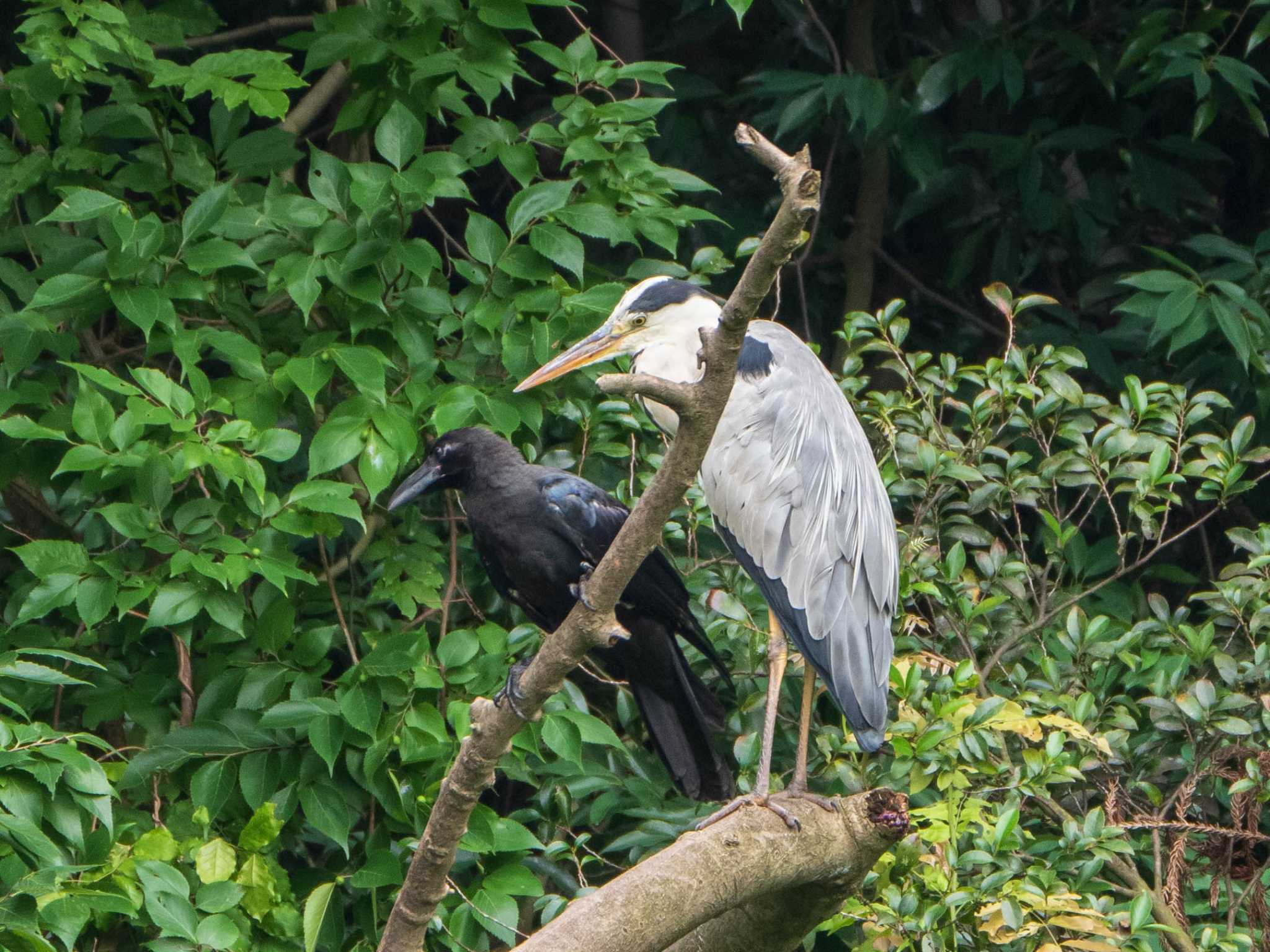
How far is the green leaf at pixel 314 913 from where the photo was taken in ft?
8.05

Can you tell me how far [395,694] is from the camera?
102 inches

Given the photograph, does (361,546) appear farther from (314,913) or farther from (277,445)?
(314,913)

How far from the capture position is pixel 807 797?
2.47 meters

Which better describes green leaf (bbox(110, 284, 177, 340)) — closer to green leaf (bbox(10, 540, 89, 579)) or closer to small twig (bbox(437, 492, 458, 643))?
green leaf (bbox(10, 540, 89, 579))

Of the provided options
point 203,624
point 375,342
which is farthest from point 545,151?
point 203,624

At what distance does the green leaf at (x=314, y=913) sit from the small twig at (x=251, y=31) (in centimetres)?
183

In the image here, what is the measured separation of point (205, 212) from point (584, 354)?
71 centimetres

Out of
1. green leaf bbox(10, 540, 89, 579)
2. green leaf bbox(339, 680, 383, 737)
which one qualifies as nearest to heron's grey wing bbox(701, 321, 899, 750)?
green leaf bbox(339, 680, 383, 737)

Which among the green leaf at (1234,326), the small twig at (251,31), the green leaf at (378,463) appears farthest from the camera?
the small twig at (251,31)

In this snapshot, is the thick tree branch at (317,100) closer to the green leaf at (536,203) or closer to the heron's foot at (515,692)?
the green leaf at (536,203)

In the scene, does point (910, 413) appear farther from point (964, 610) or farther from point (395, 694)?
point (395, 694)

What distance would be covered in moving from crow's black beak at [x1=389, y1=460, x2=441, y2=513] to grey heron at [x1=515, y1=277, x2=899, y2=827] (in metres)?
0.39

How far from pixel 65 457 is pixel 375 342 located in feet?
2.16

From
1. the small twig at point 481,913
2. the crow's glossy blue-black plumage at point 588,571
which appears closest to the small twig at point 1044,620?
the crow's glossy blue-black plumage at point 588,571
